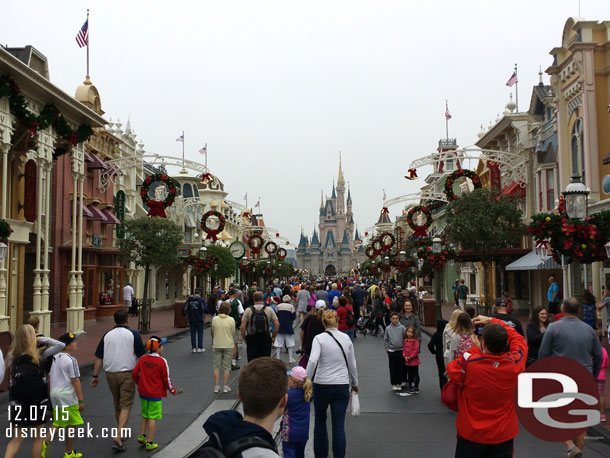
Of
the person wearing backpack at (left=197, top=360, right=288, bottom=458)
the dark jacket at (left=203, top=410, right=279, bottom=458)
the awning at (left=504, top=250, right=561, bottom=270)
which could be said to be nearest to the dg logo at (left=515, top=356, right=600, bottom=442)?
the person wearing backpack at (left=197, top=360, right=288, bottom=458)

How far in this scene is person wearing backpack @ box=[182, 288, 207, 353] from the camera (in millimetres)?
17078

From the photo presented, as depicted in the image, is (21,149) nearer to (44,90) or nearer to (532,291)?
(44,90)

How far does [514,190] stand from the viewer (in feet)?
99.1

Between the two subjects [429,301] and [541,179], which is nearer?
[429,301]

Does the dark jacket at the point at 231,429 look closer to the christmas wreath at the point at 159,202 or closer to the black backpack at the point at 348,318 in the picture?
the black backpack at the point at 348,318

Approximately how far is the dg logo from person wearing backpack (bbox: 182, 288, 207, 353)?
11670 millimetres

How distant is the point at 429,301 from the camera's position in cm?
2416

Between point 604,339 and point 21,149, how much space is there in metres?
17.1

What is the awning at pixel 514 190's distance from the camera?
95.9 feet

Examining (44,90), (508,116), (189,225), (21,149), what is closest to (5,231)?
(44,90)

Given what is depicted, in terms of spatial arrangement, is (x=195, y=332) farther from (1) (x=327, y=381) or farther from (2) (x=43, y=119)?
(1) (x=327, y=381)

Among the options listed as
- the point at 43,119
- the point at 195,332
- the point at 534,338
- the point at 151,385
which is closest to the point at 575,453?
the point at 534,338

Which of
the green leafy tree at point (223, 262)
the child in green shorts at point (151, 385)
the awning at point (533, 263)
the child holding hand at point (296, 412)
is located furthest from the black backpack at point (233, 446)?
the green leafy tree at point (223, 262)

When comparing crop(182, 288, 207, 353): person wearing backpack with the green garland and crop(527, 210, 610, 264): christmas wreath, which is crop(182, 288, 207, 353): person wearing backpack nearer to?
the green garland
